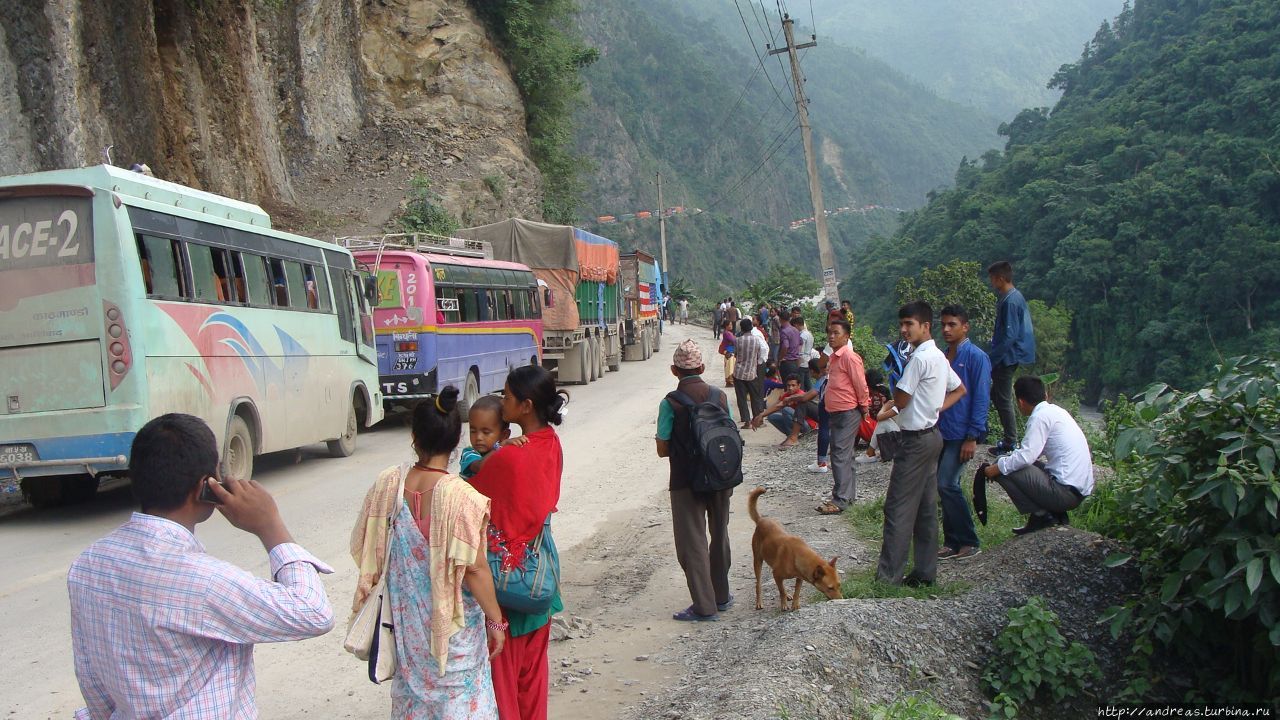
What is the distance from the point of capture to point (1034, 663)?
5.23 m

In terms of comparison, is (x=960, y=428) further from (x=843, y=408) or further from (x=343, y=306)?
(x=343, y=306)

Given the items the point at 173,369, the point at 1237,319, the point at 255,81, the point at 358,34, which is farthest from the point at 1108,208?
the point at 173,369

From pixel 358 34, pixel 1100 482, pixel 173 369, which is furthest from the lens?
pixel 358 34

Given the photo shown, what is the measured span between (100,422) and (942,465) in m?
7.16

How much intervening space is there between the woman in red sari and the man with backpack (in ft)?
6.13

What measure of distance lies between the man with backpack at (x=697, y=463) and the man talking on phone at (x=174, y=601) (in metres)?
3.38

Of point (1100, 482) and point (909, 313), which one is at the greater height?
point (909, 313)

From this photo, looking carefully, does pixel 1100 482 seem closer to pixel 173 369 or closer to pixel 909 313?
pixel 909 313

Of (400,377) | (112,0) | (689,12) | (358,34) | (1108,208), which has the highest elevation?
(689,12)

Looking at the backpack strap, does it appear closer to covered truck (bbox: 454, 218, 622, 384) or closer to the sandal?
the sandal

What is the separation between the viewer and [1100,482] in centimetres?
834

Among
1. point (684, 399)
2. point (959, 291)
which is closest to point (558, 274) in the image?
point (959, 291)

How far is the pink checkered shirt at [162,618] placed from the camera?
2.28m

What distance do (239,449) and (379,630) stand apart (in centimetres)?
774
